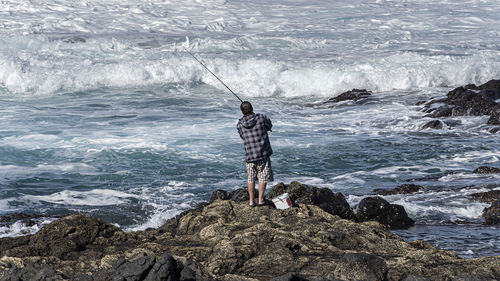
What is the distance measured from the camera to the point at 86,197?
32.2ft

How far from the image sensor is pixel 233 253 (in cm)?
506

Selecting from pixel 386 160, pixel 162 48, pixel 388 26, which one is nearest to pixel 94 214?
pixel 386 160

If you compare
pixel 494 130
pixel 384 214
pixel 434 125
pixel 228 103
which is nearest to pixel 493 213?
pixel 384 214

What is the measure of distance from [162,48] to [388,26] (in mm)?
12124

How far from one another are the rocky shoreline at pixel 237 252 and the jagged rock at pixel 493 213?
2347mm

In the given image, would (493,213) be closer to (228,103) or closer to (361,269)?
(361,269)

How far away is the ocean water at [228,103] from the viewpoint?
9844mm

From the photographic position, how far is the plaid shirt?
7.05 metres

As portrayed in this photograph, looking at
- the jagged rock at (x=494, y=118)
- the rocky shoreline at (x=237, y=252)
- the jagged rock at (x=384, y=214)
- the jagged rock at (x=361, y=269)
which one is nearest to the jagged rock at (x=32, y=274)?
the rocky shoreline at (x=237, y=252)

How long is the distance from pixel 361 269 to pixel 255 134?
9.81ft

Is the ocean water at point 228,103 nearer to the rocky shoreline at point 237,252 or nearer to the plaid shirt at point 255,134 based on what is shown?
the rocky shoreline at point 237,252

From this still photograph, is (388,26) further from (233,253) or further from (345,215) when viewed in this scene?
(233,253)

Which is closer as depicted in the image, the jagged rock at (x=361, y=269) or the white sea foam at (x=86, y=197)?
the jagged rock at (x=361, y=269)

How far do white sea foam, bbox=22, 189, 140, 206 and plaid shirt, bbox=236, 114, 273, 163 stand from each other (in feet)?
10.0
